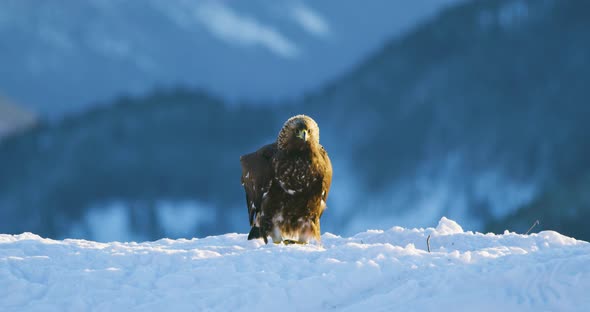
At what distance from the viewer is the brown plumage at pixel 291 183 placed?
9000mm

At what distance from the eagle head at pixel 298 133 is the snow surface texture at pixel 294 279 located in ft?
5.24

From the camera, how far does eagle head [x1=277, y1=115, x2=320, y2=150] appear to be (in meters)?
8.82

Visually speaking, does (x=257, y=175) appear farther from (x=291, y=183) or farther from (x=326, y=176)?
(x=326, y=176)

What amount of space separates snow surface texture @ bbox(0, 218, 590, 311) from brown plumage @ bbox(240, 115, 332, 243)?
4.15 ft

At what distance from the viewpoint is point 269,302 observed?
20.5ft

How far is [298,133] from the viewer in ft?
29.1

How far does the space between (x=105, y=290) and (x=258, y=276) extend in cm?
150

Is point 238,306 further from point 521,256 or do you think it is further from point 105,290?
point 521,256

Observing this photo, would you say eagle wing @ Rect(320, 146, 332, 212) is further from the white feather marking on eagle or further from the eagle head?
the white feather marking on eagle

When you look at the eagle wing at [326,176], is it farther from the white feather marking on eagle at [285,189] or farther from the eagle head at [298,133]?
the white feather marking on eagle at [285,189]

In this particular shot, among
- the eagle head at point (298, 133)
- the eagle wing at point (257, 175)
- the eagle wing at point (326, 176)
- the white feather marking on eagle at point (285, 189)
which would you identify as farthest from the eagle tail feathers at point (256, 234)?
the eagle head at point (298, 133)

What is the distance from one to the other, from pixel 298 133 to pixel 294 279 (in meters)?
2.67

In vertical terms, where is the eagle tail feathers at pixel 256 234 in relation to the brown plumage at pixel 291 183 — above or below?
below

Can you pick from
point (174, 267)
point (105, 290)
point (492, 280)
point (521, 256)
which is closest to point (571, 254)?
point (521, 256)
